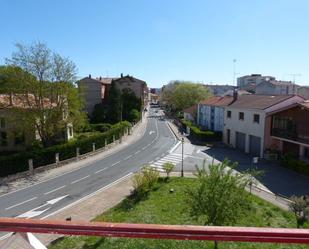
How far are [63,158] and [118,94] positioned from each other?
38.3 metres

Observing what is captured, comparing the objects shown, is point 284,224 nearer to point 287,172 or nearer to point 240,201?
point 240,201

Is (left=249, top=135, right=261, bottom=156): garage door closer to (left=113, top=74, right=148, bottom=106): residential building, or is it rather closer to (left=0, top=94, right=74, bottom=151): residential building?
(left=0, top=94, right=74, bottom=151): residential building

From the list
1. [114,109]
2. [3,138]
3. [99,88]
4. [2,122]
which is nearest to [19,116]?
[2,122]

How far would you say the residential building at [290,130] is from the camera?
3328 cm

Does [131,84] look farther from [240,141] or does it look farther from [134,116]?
[240,141]

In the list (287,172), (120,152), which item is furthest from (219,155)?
(120,152)

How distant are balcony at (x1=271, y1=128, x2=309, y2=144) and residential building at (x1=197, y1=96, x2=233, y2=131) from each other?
560 inches

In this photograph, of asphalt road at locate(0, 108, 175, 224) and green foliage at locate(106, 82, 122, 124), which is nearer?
asphalt road at locate(0, 108, 175, 224)

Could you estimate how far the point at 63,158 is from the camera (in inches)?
1398

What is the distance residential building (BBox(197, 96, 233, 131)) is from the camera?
174 ft

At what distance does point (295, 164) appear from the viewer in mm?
31391

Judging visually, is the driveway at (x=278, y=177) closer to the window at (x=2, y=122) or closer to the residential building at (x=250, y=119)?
the residential building at (x=250, y=119)

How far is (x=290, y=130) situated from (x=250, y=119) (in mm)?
6546

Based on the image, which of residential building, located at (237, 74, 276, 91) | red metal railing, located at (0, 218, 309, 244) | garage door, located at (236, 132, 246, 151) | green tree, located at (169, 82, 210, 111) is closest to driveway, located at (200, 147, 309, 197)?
garage door, located at (236, 132, 246, 151)
